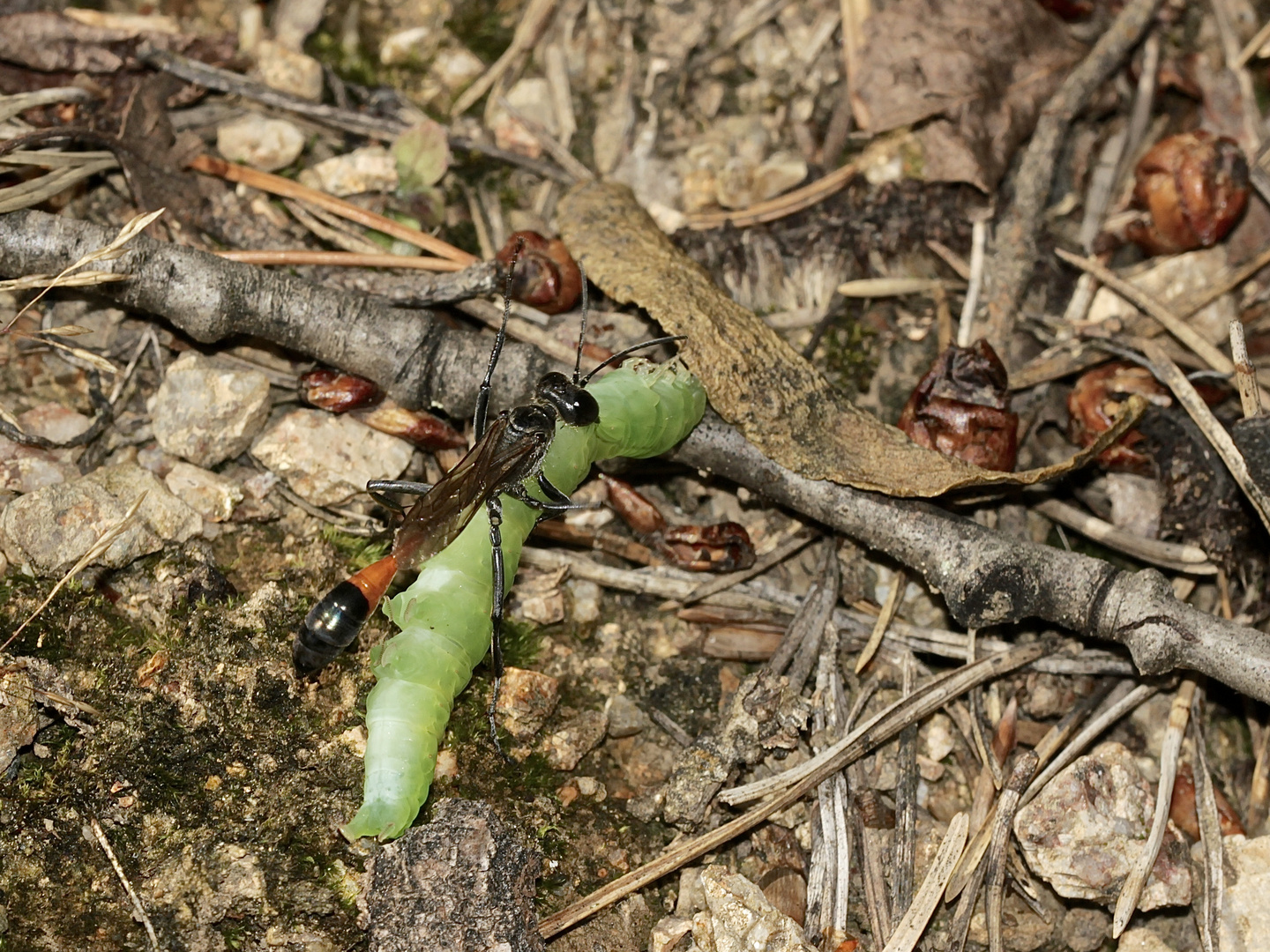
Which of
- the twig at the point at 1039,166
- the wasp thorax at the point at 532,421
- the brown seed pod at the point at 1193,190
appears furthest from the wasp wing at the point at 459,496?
the brown seed pod at the point at 1193,190

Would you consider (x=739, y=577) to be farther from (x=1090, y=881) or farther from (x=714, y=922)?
(x=1090, y=881)

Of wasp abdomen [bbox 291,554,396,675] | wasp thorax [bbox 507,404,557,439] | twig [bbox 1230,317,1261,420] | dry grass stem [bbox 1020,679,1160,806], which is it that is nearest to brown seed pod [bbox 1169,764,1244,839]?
dry grass stem [bbox 1020,679,1160,806]

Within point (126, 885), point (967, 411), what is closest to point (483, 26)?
point (967, 411)

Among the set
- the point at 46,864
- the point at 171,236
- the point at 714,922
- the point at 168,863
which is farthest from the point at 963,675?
the point at 171,236

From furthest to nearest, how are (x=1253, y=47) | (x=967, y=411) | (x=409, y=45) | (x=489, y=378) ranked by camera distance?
1. (x=1253, y=47)
2. (x=409, y=45)
3. (x=967, y=411)
4. (x=489, y=378)

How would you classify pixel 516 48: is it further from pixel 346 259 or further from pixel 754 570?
pixel 754 570

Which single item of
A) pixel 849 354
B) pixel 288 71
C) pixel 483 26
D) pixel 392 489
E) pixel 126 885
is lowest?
pixel 126 885

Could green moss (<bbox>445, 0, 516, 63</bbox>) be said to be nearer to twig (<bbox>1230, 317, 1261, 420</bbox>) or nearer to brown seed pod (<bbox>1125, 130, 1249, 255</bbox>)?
brown seed pod (<bbox>1125, 130, 1249, 255</bbox>)
